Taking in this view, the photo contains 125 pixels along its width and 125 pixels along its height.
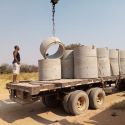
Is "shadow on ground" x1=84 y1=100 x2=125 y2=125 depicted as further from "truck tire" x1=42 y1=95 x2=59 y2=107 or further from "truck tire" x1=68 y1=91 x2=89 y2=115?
"truck tire" x1=42 y1=95 x2=59 y2=107

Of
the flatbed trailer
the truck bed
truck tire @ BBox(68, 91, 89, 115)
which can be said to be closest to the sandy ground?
truck tire @ BBox(68, 91, 89, 115)

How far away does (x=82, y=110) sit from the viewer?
948 cm

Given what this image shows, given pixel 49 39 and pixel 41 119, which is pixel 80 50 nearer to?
pixel 49 39

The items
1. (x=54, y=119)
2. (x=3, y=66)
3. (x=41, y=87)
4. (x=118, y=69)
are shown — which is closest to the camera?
(x=41, y=87)

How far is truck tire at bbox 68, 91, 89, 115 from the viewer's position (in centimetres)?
910

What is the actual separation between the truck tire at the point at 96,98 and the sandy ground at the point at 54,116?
23cm

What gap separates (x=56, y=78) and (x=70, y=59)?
1042 mm

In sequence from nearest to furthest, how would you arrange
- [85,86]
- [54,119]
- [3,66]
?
[54,119]
[85,86]
[3,66]

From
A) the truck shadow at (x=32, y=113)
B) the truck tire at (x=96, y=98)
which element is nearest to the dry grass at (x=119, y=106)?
the truck tire at (x=96, y=98)

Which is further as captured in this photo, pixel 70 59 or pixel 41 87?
pixel 70 59

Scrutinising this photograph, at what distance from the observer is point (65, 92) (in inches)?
372

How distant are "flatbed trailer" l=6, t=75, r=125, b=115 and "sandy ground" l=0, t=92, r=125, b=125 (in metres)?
0.31

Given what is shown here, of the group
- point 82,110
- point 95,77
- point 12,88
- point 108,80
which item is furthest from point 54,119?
point 108,80

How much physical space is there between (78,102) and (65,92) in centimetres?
59
